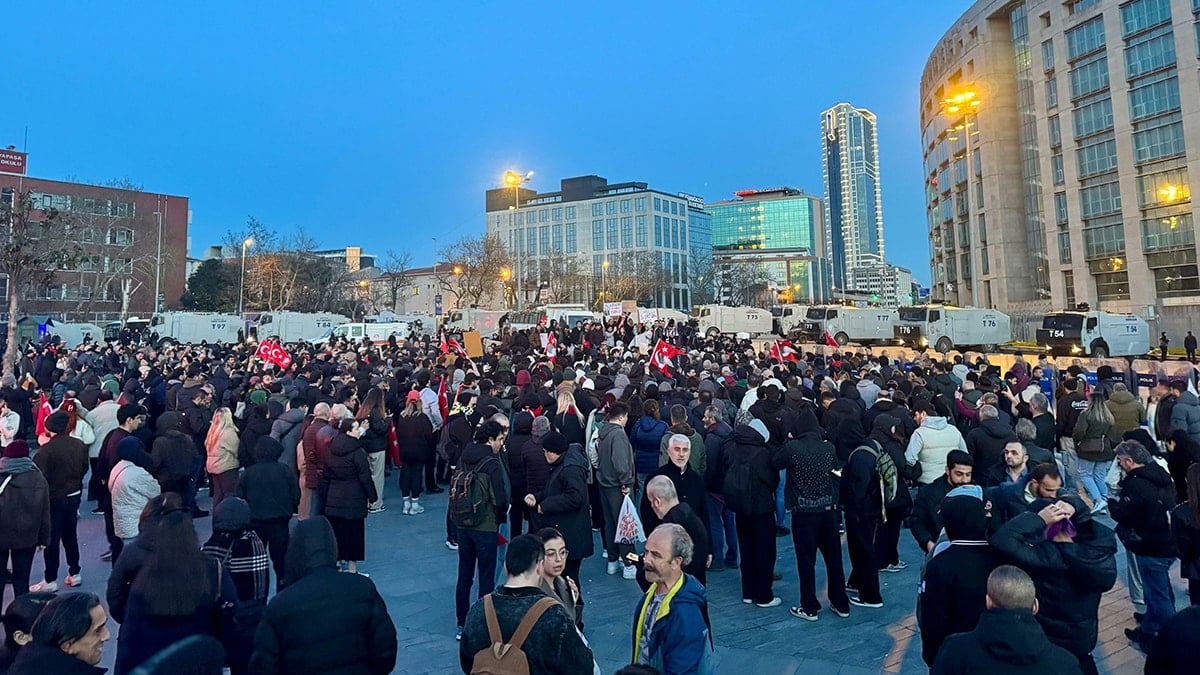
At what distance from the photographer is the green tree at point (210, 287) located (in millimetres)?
59875

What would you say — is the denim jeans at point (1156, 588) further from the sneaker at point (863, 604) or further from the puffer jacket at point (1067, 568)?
the puffer jacket at point (1067, 568)

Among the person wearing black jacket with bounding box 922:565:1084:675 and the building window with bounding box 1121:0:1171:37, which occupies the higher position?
the building window with bounding box 1121:0:1171:37

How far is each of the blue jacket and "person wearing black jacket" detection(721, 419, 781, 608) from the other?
10.2ft

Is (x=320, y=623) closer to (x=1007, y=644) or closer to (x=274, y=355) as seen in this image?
(x=1007, y=644)

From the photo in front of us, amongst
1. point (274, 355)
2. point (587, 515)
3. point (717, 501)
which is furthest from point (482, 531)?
point (274, 355)

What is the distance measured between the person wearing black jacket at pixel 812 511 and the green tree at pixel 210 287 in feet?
209

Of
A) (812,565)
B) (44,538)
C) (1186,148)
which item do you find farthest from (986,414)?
(1186,148)

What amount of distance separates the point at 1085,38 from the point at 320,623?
60002mm

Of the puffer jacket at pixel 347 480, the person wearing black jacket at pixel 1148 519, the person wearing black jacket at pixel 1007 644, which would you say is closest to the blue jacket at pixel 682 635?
the person wearing black jacket at pixel 1007 644

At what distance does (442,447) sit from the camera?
30.4 feet

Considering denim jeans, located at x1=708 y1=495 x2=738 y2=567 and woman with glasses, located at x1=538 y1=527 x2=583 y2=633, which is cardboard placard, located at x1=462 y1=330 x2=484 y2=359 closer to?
denim jeans, located at x1=708 y1=495 x2=738 y2=567

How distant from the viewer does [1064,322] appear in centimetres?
3067

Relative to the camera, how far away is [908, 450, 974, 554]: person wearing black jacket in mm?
4590

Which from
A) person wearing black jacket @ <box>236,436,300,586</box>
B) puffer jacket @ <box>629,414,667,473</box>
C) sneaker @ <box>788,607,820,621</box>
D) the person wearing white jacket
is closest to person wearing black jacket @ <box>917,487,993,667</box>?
sneaker @ <box>788,607,820,621</box>
